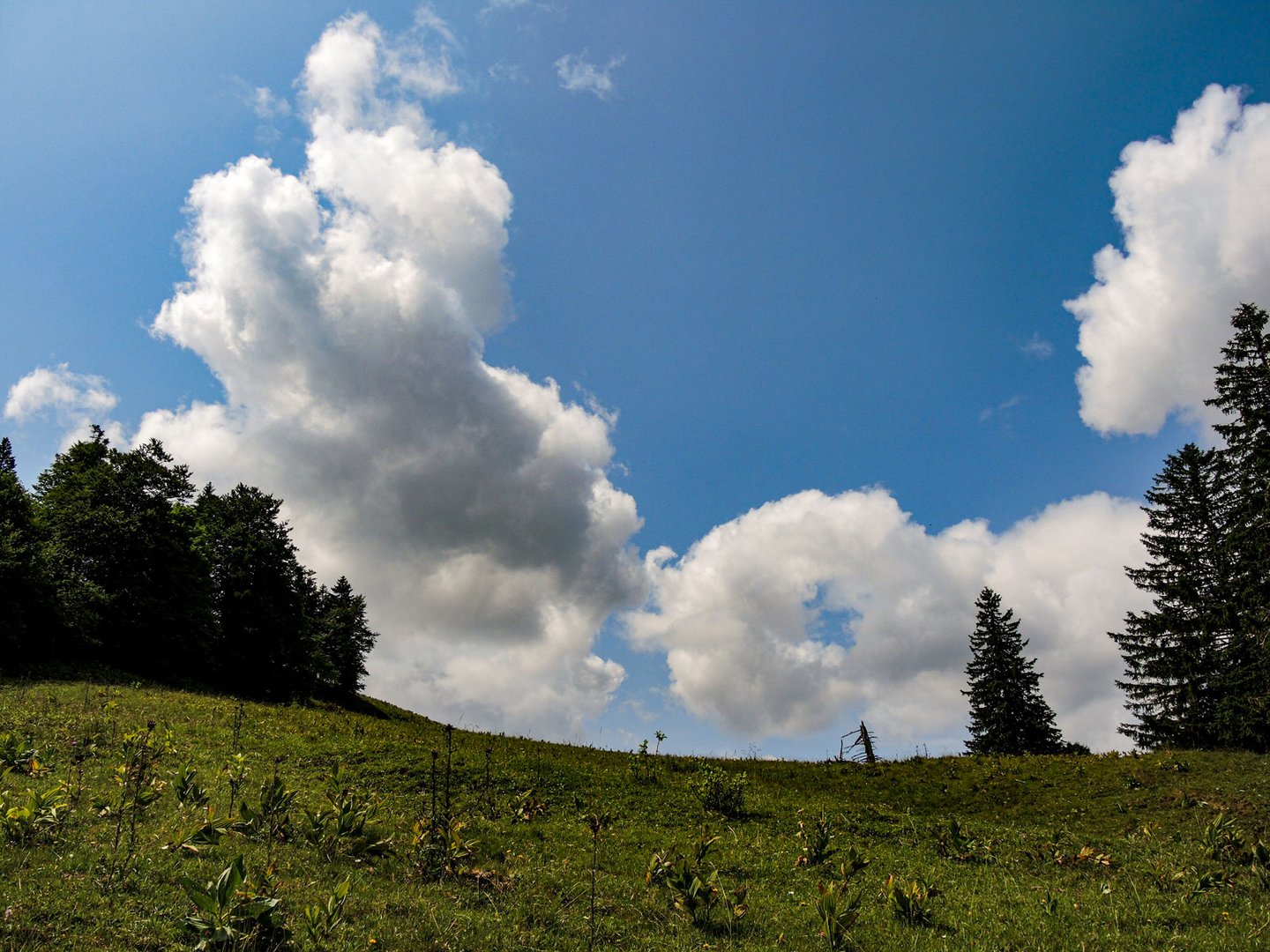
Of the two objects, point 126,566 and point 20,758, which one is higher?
point 126,566

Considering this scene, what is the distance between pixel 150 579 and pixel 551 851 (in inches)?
Answer: 1538

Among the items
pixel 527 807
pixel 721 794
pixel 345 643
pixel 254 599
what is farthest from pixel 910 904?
pixel 345 643

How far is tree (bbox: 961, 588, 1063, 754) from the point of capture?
45.6 metres

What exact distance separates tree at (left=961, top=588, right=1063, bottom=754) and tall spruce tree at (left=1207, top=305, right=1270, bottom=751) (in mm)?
12670

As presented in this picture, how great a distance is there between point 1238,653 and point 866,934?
37.1 metres

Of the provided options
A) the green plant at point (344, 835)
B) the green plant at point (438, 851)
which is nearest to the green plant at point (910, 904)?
the green plant at point (438, 851)

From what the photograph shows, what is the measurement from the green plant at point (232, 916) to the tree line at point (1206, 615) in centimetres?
3994

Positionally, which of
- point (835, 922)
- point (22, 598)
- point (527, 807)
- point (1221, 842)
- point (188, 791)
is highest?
point (22, 598)

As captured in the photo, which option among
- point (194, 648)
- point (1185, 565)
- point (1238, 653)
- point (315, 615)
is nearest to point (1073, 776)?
point (1238, 653)

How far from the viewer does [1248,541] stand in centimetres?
3161

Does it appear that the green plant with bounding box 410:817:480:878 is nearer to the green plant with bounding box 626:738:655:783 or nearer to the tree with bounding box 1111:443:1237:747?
the green plant with bounding box 626:738:655:783

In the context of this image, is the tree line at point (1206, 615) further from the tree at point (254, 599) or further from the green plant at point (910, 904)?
the tree at point (254, 599)

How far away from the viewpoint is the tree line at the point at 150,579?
34.8m

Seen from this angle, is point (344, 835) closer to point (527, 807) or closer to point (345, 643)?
point (527, 807)
